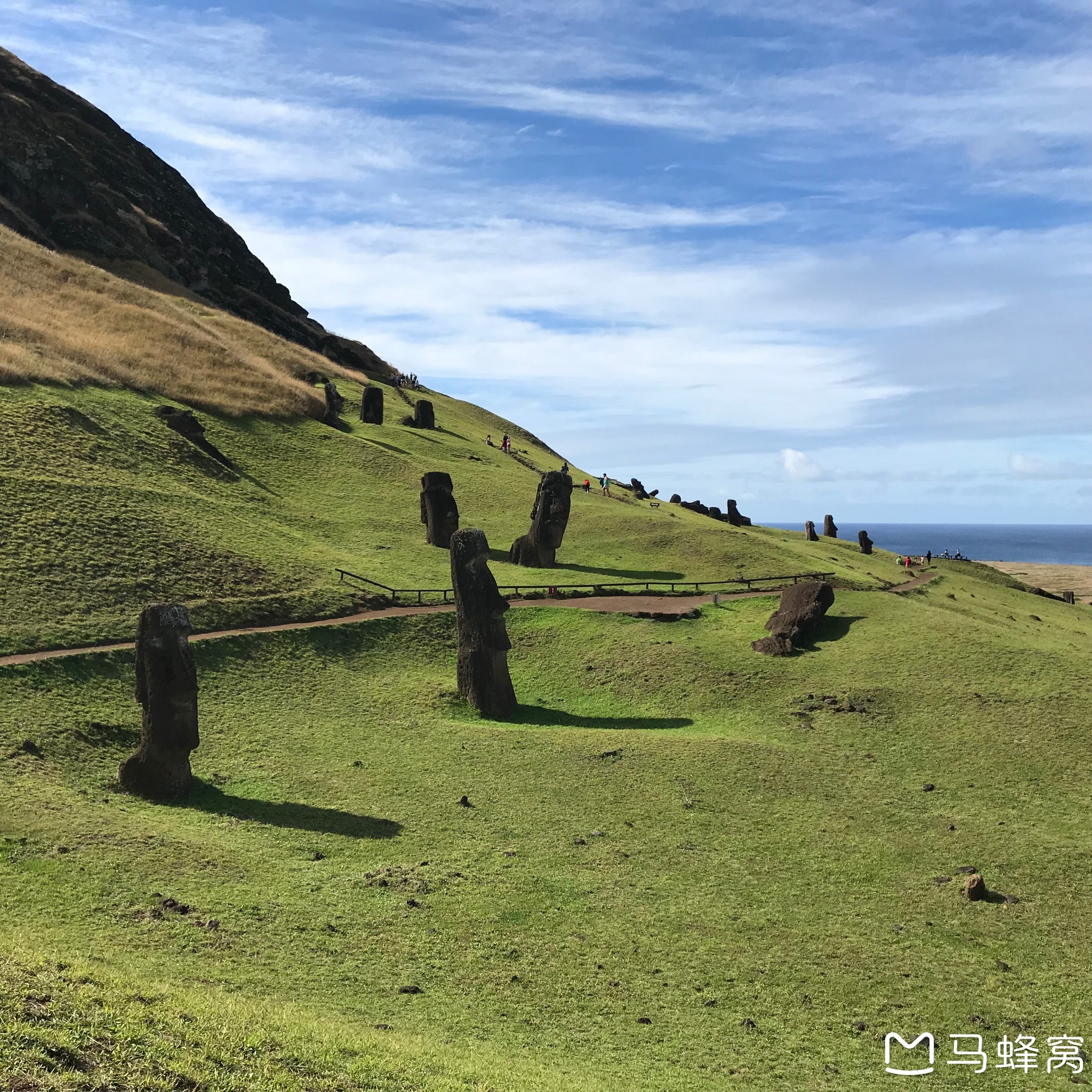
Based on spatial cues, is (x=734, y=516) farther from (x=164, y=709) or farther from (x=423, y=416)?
(x=164, y=709)

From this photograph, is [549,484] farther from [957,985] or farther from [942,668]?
[957,985]

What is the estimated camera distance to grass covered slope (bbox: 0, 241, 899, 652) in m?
36.9

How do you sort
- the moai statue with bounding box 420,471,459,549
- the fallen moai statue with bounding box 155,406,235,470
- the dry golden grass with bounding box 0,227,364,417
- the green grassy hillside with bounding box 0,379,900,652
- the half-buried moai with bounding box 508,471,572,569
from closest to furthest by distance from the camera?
the green grassy hillside with bounding box 0,379,900,652 → the half-buried moai with bounding box 508,471,572,569 → the moai statue with bounding box 420,471,459,549 → the fallen moai statue with bounding box 155,406,235,470 → the dry golden grass with bounding box 0,227,364,417

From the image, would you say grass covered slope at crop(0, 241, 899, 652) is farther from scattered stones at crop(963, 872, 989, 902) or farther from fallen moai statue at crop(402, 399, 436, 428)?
scattered stones at crop(963, 872, 989, 902)

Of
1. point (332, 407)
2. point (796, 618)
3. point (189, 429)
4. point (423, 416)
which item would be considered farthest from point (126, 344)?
point (796, 618)

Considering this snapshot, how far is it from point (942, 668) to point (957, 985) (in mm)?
17389

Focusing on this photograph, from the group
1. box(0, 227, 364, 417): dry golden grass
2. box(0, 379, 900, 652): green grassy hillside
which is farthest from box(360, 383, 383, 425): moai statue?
box(0, 227, 364, 417): dry golden grass

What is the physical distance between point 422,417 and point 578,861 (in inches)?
2660

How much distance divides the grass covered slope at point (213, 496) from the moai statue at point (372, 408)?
2.41 feet

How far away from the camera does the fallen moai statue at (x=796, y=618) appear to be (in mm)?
35094

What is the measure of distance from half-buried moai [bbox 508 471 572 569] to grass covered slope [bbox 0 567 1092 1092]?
14.5m

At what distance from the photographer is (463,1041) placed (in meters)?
13.2

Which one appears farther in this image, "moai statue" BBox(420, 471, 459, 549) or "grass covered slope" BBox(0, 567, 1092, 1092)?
"moai statue" BBox(420, 471, 459, 549)

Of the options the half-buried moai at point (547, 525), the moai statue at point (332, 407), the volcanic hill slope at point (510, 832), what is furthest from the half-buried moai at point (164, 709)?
the moai statue at point (332, 407)
